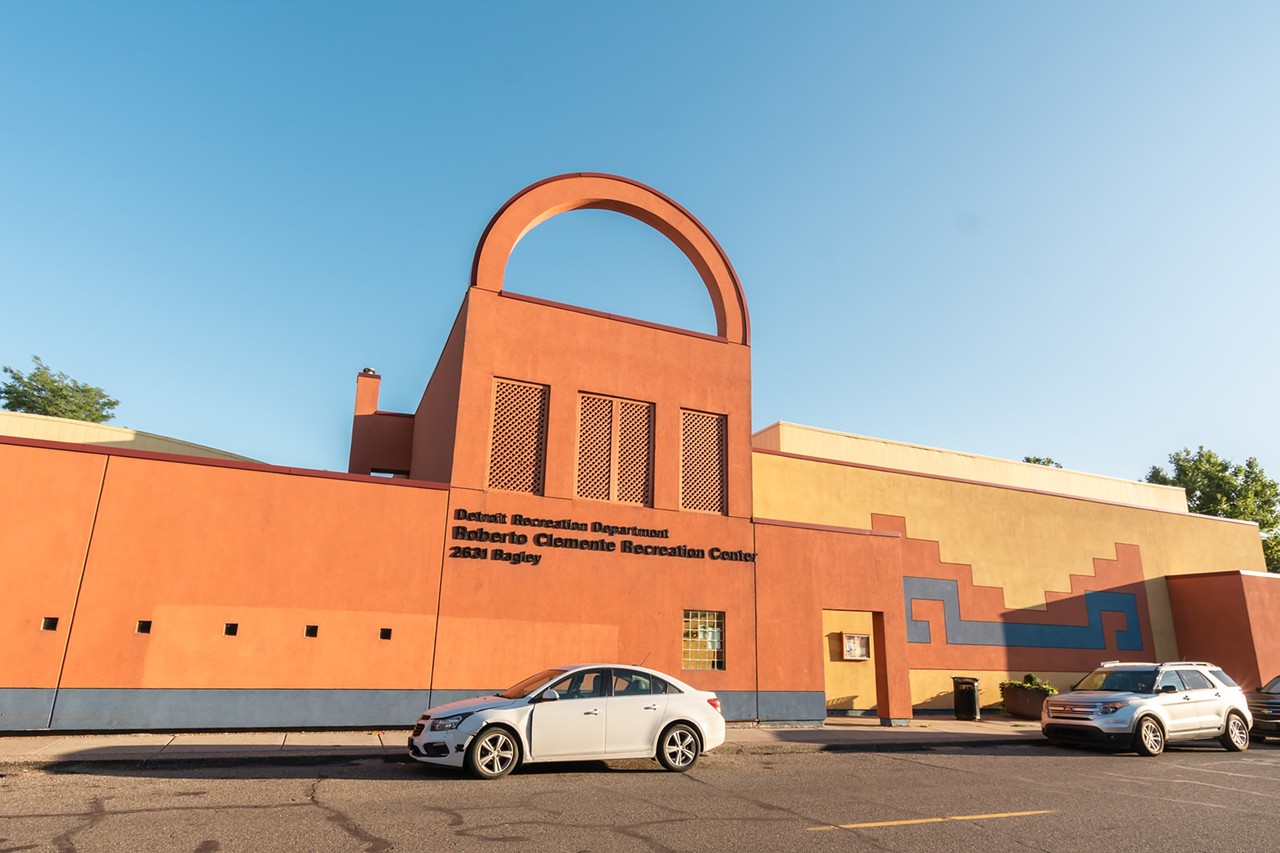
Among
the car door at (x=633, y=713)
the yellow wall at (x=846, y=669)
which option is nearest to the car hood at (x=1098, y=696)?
the yellow wall at (x=846, y=669)

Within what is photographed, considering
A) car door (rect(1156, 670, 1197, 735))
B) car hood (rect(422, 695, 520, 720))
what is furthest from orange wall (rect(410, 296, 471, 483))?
car door (rect(1156, 670, 1197, 735))

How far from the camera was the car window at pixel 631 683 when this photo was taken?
10648 mm

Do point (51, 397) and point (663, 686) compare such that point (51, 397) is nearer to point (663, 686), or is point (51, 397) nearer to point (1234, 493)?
point (663, 686)

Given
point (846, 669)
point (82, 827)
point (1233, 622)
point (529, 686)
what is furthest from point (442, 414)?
point (1233, 622)

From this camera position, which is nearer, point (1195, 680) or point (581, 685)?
point (581, 685)

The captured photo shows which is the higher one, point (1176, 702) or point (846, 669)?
point (846, 669)

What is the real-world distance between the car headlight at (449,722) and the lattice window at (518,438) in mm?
6357

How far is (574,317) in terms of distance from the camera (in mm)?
17109

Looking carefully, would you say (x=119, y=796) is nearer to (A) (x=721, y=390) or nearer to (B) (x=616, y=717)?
(B) (x=616, y=717)

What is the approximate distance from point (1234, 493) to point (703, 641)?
43107 mm

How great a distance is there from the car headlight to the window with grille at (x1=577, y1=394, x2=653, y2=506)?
276 inches

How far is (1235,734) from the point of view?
15.2m

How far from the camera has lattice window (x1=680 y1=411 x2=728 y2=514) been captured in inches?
685

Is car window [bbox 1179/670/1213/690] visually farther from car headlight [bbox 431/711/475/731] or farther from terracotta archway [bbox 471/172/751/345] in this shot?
car headlight [bbox 431/711/475/731]
